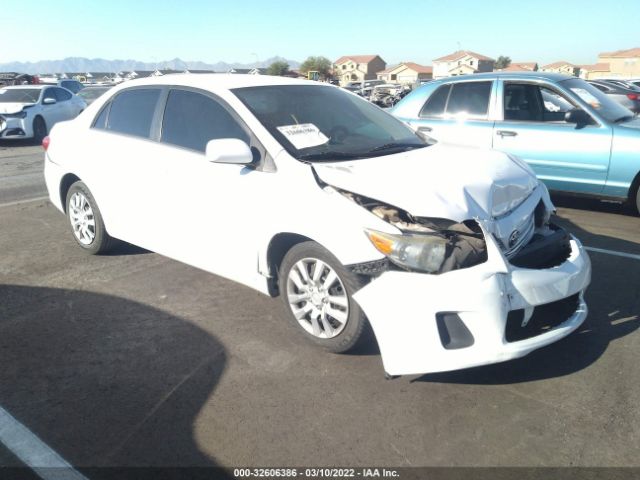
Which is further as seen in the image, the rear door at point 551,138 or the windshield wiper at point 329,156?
the rear door at point 551,138

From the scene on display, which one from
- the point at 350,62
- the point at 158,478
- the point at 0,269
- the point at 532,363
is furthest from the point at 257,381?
the point at 350,62

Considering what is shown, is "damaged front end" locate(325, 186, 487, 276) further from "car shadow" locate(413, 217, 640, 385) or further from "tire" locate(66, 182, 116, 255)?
"tire" locate(66, 182, 116, 255)

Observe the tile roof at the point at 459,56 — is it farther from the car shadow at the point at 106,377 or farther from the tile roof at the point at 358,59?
the car shadow at the point at 106,377

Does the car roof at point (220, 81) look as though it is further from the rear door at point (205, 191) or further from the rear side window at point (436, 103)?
the rear side window at point (436, 103)

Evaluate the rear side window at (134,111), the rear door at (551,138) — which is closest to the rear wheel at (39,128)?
the rear side window at (134,111)

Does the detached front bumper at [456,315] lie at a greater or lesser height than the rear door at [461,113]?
lesser

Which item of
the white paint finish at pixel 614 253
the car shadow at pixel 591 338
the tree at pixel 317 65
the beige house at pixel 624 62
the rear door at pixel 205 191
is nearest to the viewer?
the car shadow at pixel 591 338

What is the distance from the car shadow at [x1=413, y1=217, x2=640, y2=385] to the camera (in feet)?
10.2

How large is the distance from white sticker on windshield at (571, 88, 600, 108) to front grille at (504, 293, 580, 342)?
13.4 feet

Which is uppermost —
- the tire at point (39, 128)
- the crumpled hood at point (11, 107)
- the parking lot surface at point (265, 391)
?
the crumpled hood at point (11, 107)

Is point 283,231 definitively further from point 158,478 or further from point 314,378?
point 158,478

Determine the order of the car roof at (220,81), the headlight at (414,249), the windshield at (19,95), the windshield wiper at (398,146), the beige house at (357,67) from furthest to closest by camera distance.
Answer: the beige house at (357,67) → the windshield at (19,95) → the car roof at (220,81) → the windshield wiper at (398,146) → the headlight at (414,249)

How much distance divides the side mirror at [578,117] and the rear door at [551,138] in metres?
0.07

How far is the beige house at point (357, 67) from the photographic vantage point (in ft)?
375
